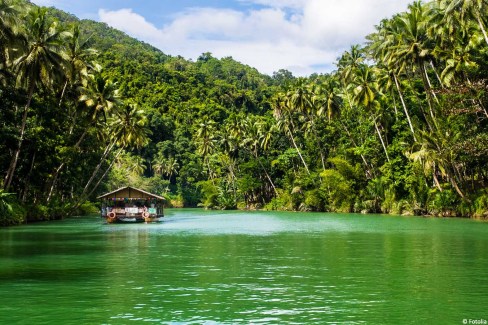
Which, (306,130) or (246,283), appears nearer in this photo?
(246,283)

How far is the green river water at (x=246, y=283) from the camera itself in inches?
505

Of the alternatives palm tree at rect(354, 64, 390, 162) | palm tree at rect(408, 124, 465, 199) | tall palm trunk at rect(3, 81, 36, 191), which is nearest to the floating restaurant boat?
tall palm trunk at rect(3, 81, 36, 191)

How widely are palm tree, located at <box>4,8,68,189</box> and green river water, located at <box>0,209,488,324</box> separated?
2042 cm

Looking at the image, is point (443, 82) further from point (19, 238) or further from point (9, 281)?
point (9, 281)

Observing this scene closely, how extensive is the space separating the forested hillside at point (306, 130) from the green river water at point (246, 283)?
20.6m

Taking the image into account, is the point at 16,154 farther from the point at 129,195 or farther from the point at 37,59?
the point at 129,195

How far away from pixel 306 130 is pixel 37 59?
52.1 m

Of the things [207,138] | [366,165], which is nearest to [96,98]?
[366,165]

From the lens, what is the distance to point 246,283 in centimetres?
1750

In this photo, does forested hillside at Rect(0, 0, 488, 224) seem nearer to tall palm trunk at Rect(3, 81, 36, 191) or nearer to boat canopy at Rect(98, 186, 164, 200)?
tall palm trunk at Rect(3, 81, 36, 191)

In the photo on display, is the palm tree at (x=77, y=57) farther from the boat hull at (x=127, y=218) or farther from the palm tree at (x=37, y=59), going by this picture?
the boat hull at (x=127, y=218)

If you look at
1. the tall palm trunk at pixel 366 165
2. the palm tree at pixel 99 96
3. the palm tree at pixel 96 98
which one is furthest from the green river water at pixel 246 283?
the tall palm trunk at pixel 366 165

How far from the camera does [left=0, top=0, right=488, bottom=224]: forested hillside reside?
49.2 m

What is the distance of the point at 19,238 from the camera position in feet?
114
